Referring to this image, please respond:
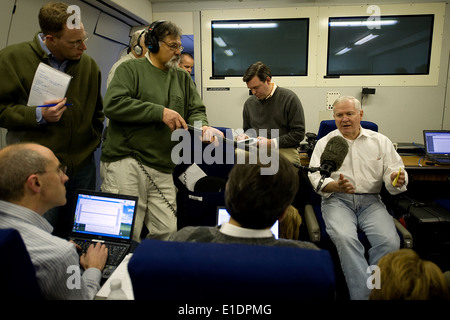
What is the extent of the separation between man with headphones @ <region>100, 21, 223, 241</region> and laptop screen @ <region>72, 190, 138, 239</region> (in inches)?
11.4

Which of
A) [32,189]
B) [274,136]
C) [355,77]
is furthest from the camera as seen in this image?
[355,77]

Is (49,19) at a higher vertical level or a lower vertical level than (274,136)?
higher

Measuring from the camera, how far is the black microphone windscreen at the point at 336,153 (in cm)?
190

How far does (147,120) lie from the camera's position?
1.71 meters

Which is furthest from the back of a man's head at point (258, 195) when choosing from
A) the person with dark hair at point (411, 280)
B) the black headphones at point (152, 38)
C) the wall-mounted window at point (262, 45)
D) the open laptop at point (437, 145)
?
the wall-mounted window at point (262, 45)

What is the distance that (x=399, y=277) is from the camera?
74cm

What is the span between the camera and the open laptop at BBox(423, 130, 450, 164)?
9.37 ft

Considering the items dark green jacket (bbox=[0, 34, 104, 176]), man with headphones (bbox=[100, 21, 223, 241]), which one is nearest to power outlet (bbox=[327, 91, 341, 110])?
man with headphones (bbox=[100, 21, 223, 241])

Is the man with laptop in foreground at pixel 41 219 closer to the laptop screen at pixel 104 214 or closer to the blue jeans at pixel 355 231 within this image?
the laptop screen at pixel 104 214

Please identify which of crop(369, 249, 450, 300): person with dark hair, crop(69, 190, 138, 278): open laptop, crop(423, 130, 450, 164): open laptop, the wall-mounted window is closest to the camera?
crop(369, 249, 450, 300): person with dark hair

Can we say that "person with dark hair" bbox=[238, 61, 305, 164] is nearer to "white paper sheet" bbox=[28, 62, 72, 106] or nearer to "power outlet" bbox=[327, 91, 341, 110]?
"power outlet" bbox=[327, 91, 341, 110]

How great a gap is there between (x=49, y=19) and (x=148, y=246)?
1.47 meters
